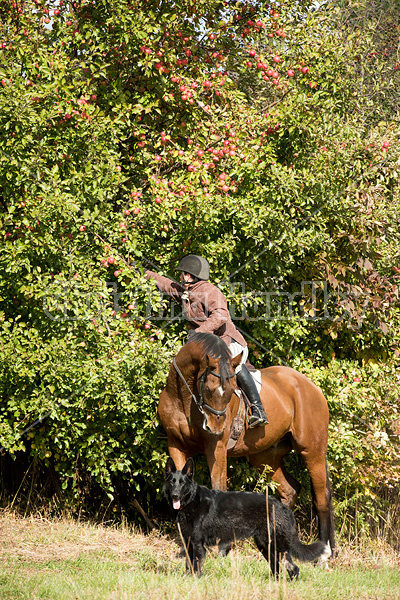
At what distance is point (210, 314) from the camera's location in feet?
22.0

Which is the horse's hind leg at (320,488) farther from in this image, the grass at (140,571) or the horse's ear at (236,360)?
the horse's ear at (236,360)

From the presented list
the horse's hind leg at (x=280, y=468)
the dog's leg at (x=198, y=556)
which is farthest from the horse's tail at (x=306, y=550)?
the horse's hind leg at (x=280, y=468)

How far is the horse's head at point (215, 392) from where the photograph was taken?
5.77m

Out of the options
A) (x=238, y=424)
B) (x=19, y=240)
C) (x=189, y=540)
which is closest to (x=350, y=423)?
(x=238, y=424)

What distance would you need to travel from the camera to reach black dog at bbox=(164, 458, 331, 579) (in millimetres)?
5070

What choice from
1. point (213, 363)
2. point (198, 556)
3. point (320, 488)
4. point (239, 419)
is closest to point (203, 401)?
point (213, 363)

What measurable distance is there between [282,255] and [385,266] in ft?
5.08

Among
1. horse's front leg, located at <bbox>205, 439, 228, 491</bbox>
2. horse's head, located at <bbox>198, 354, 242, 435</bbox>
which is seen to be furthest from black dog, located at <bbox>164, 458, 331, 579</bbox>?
horse's front leg, located at <bbox>205, 439, 228, 491</bbox>

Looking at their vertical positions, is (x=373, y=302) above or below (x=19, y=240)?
below

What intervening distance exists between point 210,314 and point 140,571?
256cm

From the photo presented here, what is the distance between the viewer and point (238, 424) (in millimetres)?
6551

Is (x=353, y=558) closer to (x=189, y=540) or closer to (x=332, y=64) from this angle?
(x=189, y=540)

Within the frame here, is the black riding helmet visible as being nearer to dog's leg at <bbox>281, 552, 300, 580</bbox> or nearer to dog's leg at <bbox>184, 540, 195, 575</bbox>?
dog's leg at <bbox>184, 540, 195, 575</bbox>

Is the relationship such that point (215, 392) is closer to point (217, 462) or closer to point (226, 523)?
point (217, 462)
